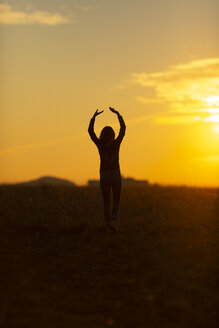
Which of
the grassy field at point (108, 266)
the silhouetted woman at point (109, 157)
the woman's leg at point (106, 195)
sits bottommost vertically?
the grassy field at point (108, 266)

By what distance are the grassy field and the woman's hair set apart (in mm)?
2291

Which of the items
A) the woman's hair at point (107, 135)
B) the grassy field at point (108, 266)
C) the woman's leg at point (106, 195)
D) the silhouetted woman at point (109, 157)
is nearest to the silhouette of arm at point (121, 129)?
the silhouetted woman at point (109, 157)

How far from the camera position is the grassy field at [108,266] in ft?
24.6

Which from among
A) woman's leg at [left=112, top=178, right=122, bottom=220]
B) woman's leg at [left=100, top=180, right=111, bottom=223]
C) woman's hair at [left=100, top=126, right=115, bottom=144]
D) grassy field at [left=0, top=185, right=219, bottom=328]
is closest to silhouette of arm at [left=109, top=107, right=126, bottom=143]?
woman's hair at [left=100, top=126, right=115, bottom=144]

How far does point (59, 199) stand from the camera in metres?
21.2

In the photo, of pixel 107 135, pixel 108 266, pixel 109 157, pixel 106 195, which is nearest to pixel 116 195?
pixel 106 195

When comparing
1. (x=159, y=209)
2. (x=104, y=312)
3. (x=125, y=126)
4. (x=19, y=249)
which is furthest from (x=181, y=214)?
(x=104, y=312)

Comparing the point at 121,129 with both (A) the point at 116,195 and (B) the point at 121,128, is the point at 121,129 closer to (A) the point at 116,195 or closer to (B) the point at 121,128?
(B) the point at 121,128

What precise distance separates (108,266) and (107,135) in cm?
400

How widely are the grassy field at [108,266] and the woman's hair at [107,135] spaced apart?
229 centimetres

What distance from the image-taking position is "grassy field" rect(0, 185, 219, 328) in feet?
24.6

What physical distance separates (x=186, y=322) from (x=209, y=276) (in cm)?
273

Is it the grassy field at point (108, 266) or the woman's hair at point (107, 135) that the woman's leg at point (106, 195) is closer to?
the grassy field at point (108, 266)

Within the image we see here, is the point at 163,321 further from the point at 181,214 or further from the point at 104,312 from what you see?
the point at 181,214
